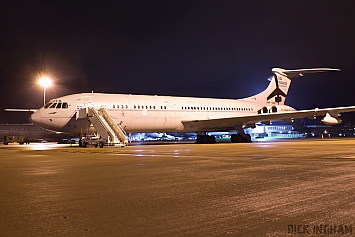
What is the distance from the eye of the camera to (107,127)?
82.0 ft

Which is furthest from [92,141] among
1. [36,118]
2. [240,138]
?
[240,138]

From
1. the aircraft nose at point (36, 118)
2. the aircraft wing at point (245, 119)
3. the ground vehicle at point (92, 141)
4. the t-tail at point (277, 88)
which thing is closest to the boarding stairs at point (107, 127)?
the ground vehicle at point (92, 141)

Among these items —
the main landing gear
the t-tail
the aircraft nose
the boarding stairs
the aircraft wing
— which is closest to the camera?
the boarding stairs

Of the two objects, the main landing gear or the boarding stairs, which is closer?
the boarding stairs

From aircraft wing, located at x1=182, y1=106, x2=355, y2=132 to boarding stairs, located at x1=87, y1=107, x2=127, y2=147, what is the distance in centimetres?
858

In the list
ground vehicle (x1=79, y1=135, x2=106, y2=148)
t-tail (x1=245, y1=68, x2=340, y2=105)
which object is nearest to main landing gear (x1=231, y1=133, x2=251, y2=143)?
t-tail (x1=245, y1=68, x2=340, y2=105)

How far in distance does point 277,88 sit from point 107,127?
23750 mm

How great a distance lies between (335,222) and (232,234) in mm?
1518

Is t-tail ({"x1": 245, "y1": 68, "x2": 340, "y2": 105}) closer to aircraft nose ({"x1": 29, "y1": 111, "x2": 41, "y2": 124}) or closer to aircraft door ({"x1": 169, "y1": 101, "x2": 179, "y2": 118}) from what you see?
aircraft door ({"x1": 169, "y1": 101, "x2": 179, "y2": 118})

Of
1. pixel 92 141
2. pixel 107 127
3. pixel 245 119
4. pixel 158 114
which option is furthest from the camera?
pixel 245 119

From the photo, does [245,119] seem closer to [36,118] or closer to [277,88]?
[277,88]

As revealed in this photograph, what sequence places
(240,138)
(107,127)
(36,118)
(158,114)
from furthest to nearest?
(240,138) → (158,114) → (36,118) → (107,127)

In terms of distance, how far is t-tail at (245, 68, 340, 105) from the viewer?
40.8m

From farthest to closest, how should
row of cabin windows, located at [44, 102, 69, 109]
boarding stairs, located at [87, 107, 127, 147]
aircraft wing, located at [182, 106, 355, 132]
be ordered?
aircraft wing, located at [182, 106, 355, 132] → row of cabin windows, located at [44, 102, 69, 109] → boarding stairs, located at [87, 107, 127, 147]
